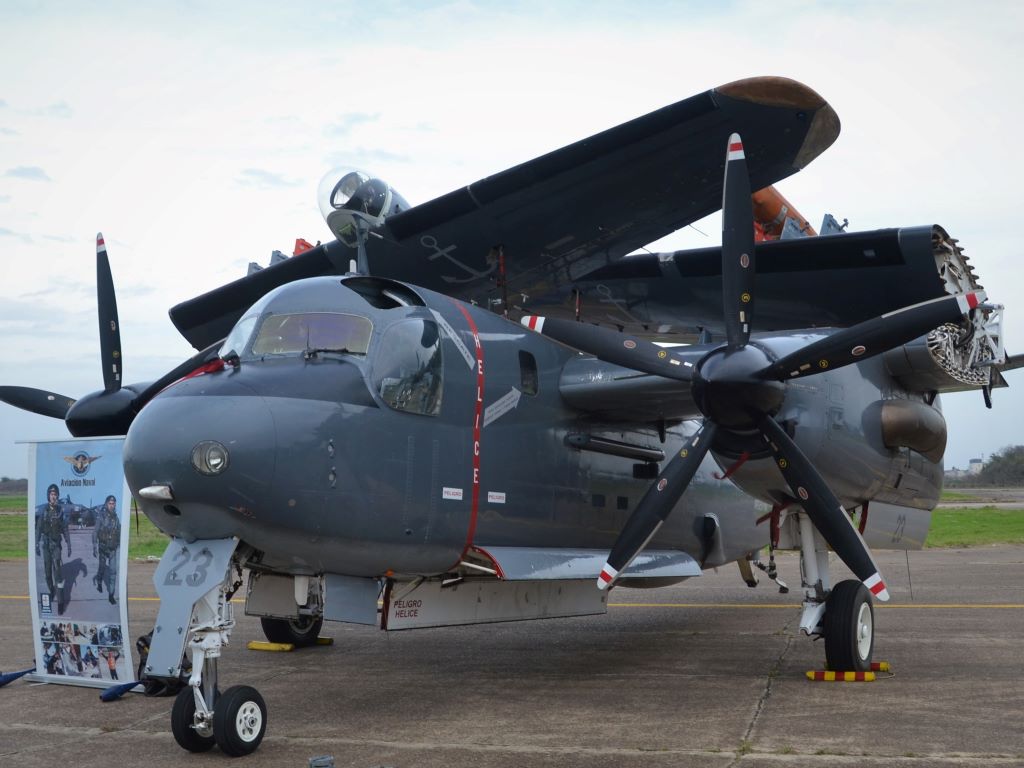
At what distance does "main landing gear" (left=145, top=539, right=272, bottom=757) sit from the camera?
7523mm

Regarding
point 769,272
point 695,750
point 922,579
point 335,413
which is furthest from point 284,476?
point 922,579

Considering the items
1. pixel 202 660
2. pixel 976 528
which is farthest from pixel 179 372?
pixel 976 528

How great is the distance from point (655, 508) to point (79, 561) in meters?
5.95

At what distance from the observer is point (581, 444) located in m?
11.1

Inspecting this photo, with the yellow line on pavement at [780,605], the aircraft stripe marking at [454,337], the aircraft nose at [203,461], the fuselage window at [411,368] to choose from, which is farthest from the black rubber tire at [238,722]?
the yellow line on pavement at [780,605]

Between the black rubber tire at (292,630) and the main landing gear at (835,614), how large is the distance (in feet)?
19.8

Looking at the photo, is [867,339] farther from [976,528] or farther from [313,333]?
[976,528]

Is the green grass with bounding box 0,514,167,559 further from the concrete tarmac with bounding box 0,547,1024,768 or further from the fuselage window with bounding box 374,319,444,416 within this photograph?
the fuselage window with bounding box 374,319,444,416

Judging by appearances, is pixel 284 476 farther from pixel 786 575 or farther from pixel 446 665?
pixel 786 575

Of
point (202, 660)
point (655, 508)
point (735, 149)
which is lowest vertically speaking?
point (202, 660)

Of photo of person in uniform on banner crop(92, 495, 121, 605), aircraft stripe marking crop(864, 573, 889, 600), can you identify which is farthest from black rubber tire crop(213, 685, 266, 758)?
aircraft stripe marking crop(864, 573, 889, 600)

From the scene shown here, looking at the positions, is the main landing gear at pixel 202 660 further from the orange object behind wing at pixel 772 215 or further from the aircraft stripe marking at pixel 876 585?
the orange object behind wing at pixel 772 215

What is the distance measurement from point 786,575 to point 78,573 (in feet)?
55.0

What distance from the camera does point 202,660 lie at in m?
7.58
